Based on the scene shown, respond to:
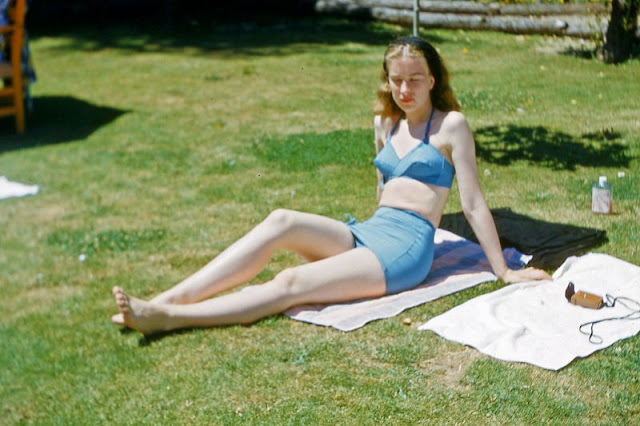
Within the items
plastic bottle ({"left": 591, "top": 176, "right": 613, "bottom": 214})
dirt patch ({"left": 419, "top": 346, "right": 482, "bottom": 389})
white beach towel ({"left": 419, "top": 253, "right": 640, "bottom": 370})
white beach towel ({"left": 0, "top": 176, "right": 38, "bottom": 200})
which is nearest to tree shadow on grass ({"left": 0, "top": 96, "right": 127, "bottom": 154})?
white beach towel ({"left": 0, "top": 176, "right": 38, "bottom": 200})

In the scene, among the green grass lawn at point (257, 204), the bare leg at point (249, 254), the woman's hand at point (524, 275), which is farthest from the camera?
the woman's hand at point (524, 275)

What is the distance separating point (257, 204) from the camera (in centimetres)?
650

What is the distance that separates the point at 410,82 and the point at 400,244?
33.8 inches

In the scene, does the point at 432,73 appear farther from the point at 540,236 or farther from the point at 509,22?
the point at 509,22

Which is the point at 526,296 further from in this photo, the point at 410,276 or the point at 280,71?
the point at 280,71

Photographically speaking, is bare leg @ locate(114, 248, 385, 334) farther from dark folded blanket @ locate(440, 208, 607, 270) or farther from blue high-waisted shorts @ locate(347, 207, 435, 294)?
dark folded blanket @ locate(440, 208, 607, 270)

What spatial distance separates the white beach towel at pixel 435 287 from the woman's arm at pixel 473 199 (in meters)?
0.15

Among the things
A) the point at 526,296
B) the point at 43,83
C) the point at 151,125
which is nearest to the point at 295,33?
the point at 43,83

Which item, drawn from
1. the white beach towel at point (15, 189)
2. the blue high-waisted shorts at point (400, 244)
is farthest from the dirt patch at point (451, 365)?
the white beach towel at point (15, 189)

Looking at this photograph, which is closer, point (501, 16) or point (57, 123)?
point (57, 123)

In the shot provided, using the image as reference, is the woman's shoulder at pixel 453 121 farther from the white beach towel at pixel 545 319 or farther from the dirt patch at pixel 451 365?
the dirt patch at pixel 451 365

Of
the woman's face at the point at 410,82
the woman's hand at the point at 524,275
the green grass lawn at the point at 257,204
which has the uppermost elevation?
the woman's face at the point at 410,82

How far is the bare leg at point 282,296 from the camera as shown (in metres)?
4.12

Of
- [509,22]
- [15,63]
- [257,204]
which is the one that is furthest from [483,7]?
[257,204]
